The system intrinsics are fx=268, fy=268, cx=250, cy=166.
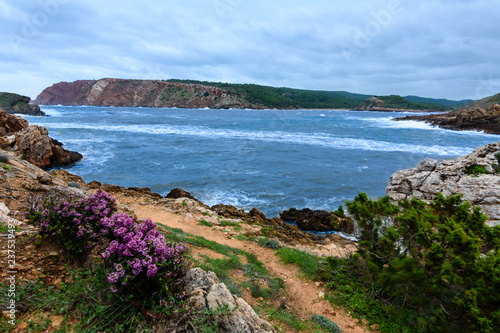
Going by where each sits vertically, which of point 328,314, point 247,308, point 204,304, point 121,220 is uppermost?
point 121,220

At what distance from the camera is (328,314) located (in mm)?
5039

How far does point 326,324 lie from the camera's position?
4.54 metres

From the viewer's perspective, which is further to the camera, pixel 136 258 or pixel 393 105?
pixel 393 105

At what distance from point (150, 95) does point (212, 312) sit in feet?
501

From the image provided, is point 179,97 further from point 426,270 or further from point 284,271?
point 426,270

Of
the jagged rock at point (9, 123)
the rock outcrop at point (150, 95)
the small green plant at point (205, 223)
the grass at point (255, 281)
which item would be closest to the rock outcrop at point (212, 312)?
the grass at point (255, 281)

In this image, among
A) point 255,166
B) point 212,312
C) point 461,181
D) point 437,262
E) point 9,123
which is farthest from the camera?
point 9,123

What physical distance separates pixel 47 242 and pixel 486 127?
62100 mm

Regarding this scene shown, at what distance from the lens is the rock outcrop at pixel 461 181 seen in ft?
26.1

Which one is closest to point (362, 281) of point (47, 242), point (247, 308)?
point (247, 308)

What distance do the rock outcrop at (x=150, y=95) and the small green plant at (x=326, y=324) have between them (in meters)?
129

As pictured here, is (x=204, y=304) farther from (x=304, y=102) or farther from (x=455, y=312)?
(x=304, y=102)

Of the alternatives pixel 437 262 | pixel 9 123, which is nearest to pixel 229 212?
pixel 437 262

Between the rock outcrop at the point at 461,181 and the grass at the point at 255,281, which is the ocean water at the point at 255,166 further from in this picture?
the grass at the point at 255,281
